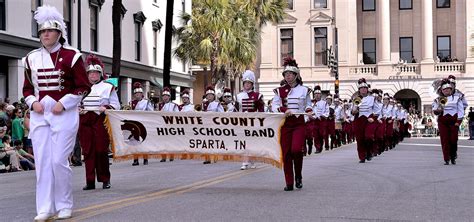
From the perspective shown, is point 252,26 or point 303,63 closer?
point 252,26

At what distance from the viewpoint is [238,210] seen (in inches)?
360

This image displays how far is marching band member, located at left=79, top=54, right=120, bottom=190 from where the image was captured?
1194cm

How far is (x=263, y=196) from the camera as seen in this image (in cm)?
1067

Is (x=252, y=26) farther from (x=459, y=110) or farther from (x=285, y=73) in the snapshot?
(x=285, y=73)

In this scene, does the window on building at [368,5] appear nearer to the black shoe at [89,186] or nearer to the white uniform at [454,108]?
the white uniform at [454,108]

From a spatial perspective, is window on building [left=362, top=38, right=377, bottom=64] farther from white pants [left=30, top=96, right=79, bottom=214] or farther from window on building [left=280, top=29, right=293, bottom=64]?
white pants [left=30, top=96, right=79, bottom=214]

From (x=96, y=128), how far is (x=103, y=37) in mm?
23071

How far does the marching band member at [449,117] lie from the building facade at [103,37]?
15.2 m

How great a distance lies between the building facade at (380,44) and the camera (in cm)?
6041

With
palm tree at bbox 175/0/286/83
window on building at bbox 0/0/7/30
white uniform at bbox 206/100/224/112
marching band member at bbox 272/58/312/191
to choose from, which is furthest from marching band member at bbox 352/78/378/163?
palm tree at bbox 175/0/286/83

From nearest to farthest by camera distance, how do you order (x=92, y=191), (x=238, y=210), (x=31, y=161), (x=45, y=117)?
(x=45, y=117) < (x=238, y=210) < (x=92, y=191) < (x=31, y=161)

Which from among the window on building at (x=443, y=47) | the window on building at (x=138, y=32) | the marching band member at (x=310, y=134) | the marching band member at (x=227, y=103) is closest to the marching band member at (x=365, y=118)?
the marching band member at (x=227, y=103)

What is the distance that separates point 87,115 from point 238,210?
412cm

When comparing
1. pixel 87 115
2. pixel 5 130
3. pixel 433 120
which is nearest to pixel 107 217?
pixel 87 115
